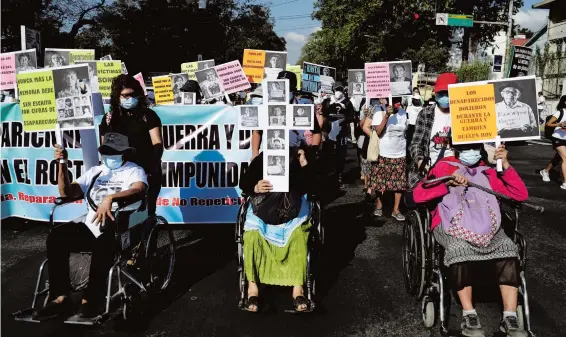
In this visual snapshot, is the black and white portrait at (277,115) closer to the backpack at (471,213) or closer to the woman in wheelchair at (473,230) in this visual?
the woman in wheelchair at (473,230)

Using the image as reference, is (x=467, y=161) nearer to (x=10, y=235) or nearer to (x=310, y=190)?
(x=310, y=190)

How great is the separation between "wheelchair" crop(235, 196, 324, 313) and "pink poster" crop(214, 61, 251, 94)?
4.18m

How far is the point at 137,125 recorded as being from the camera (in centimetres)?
427

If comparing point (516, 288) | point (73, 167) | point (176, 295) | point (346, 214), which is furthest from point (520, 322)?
point (73, 167)

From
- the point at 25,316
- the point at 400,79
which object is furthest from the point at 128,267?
the point at 400,79

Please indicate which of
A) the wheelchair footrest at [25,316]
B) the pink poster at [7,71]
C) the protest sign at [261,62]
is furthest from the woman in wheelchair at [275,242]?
the protest sign at [261,62]

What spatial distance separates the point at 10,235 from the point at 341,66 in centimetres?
→ 3693

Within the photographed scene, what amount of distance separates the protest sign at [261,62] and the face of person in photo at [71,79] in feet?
16.9

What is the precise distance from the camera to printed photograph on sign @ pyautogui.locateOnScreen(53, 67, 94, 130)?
157 inches

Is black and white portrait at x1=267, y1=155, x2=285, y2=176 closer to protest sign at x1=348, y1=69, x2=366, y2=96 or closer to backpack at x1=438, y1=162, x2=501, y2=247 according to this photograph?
backpack at x1=438, y1=162, x2=501, y2=247

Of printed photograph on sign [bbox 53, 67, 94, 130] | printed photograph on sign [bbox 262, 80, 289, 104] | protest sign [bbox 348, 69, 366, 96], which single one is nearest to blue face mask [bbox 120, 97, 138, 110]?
printed photograph on sign [bbox 53, 67, 94, 130]

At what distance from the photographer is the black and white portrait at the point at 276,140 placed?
3857 millimetres

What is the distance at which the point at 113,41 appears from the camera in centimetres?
3112

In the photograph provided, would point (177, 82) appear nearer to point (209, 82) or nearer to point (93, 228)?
point (209, 82)
